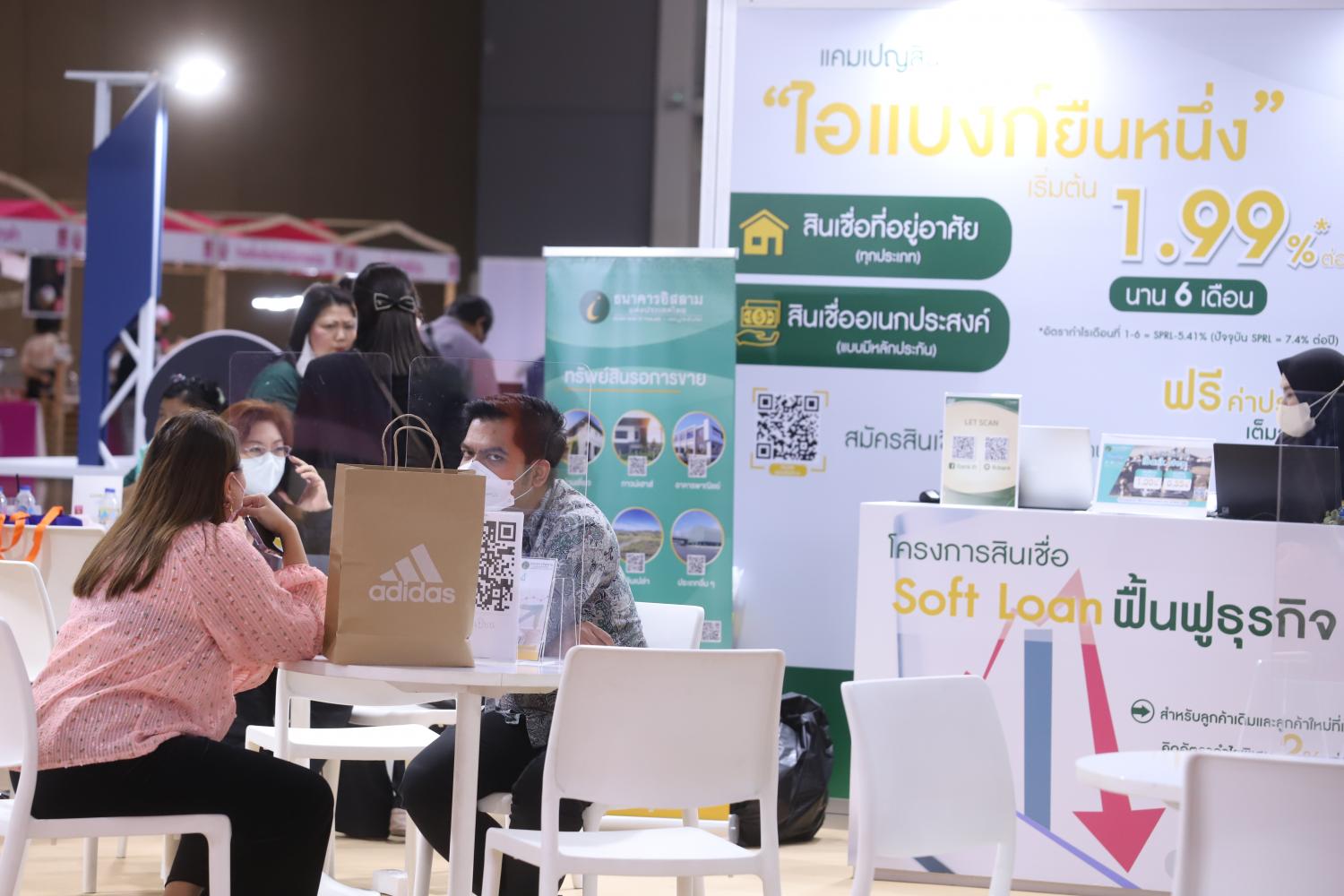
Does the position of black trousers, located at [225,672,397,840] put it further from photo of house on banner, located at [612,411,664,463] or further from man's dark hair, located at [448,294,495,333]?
man's dark hair, located at [448,294,495,333]

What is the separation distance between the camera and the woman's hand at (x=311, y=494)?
12.1ft

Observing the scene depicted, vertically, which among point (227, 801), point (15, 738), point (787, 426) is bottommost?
point (227, 801)

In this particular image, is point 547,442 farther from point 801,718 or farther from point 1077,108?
point 1077,108

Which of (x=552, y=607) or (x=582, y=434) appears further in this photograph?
(x=582, y=434)

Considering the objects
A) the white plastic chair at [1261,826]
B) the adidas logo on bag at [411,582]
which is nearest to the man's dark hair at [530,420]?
the adidas logo on bag at [411,582]

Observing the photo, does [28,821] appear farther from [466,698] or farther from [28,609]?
[28,609]

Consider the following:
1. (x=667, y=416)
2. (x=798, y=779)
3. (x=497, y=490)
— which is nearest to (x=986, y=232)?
(x=667, y=416)

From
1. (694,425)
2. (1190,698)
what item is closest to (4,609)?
(694,425)

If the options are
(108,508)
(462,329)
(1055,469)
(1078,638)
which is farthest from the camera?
(462,329)

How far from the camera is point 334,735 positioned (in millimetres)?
3865

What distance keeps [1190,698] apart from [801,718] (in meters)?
1.26

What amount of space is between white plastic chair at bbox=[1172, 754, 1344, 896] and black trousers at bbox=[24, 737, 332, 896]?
5.10 ft

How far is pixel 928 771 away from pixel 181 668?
1356 mm

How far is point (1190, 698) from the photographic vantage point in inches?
169
